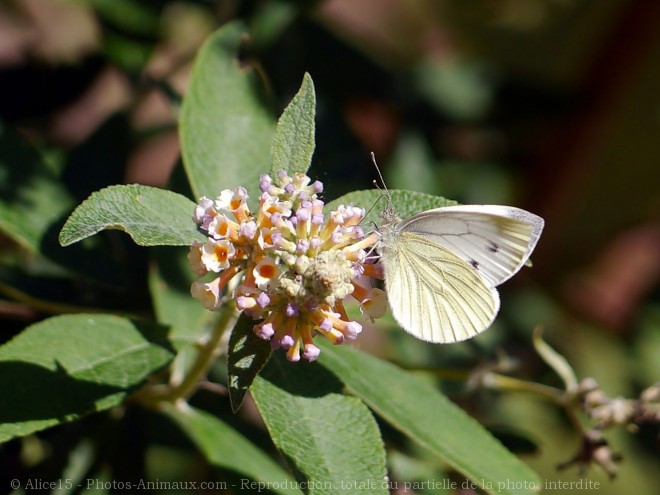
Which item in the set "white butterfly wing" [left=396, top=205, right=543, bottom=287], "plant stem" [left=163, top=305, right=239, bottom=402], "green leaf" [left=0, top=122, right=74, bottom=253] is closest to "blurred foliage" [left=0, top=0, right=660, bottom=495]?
"green leaf" [left=0, top=122, right=74, bottom=253]

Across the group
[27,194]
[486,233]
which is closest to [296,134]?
[486,233]

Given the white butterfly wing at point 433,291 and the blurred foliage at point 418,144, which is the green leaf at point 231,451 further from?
the white butterfly wing at point 433,291

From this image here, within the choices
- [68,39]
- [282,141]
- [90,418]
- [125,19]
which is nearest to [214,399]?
[90,418]

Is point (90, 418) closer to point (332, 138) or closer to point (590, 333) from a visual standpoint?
point (332, 138)

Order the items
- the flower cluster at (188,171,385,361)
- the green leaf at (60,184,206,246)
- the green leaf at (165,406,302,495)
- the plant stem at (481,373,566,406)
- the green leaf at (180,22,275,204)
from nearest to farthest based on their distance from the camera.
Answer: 1. the green leaf at (60,184,206,246)
2. the flower cluster at (188,171,385,361)
3. the green leaf at (180,22,275,204)
4. the green leaf at (165,406,302,495)
5. the plant stem at (481,373,566,406)

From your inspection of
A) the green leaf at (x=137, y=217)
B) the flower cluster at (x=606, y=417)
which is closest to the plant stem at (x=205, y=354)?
the green leaf at (x=137, y=217)

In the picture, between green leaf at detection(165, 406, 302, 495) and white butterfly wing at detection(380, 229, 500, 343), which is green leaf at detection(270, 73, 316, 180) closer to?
white butterfly wing at detection(380, 229, 500, 343)
